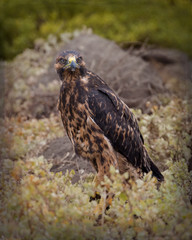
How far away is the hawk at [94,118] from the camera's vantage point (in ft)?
12.5

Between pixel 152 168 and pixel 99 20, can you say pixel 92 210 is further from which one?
pixel 99 20

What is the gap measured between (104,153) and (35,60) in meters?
5.88

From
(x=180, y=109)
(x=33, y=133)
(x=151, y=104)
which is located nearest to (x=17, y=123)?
(x=33, y=133)

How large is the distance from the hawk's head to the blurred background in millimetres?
7137

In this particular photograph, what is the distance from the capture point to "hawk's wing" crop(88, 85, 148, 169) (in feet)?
12.6

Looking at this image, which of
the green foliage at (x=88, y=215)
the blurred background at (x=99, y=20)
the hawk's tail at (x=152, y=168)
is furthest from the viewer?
the blurred background at (x=99, y=20)

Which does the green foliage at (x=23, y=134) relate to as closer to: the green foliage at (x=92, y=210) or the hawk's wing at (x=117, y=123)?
the green foliage at (x=92, y=210)

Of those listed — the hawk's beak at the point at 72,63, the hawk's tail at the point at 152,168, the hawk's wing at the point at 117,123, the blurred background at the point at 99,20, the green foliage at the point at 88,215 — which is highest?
the blurred background at the point at 99,20

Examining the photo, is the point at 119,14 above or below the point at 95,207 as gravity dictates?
above

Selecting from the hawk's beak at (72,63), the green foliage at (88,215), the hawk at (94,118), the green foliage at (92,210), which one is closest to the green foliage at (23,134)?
the hawk at (94,118)

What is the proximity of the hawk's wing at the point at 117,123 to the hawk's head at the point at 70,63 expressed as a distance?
26 cm

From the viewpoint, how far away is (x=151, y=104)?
6648mm

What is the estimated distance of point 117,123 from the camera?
3973 mm

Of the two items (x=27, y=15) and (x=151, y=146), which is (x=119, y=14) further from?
(x=151, y=146)
